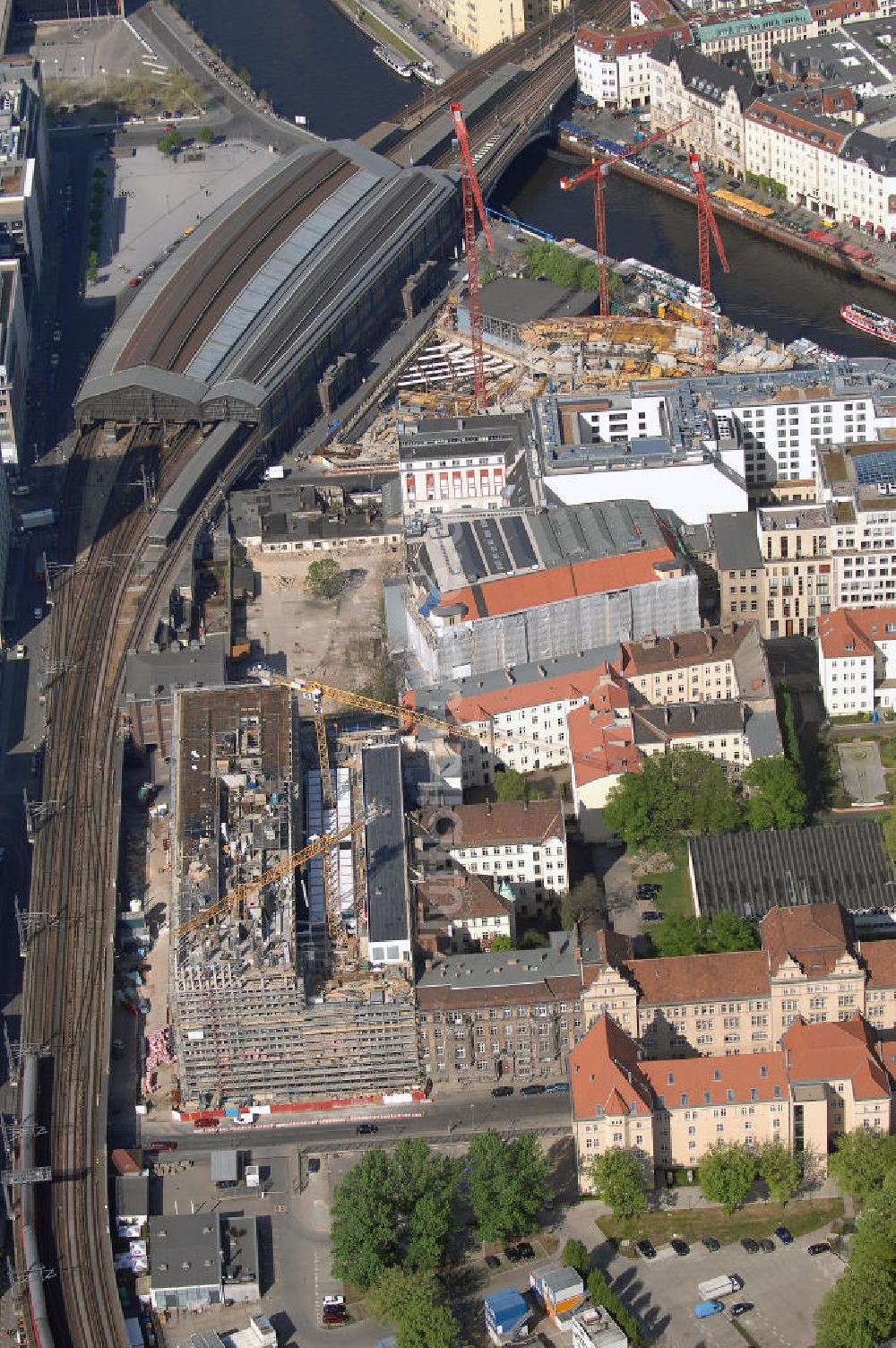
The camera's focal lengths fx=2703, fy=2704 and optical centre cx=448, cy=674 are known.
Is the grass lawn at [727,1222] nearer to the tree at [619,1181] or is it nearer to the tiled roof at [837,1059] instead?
the tree at [619,1181]

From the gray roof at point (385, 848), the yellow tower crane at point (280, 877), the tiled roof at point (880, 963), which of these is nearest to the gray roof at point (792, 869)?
the tiled roof at point (880, 963)

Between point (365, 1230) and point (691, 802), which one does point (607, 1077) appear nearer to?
point (365, 1230)

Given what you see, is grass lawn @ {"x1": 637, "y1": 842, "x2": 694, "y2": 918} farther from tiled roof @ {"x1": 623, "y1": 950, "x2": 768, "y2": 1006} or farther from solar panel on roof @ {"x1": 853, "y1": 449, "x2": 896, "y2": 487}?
solar panel on roof @ {"x1": 853, "y1": 449, "x2": 896, "y2": 487}

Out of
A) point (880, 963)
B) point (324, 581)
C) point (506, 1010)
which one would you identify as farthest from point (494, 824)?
point (324, 581)

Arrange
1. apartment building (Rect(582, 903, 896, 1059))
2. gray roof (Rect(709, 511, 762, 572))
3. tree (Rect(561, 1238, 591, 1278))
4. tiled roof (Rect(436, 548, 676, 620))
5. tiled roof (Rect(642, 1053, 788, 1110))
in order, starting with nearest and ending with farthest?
1. tree (Rect(561, 1238, 591, 1278))
2. tiled roof (Rect(642, 1053, 788, 1110))
3. apartment building (Rect(582, 903, 896, 1059))
4. tiled roof (Rect(436, 548, 676, 620))
5. gray roof (Rect(709, 511, 762, 572))

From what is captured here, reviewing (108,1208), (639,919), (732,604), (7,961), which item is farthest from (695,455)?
(108,1208)

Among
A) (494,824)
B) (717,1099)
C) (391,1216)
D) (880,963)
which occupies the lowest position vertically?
(391,1216)

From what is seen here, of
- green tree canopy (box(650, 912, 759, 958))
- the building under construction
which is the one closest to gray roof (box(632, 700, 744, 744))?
green tree canopy (box(650, 912, 759, 958))
